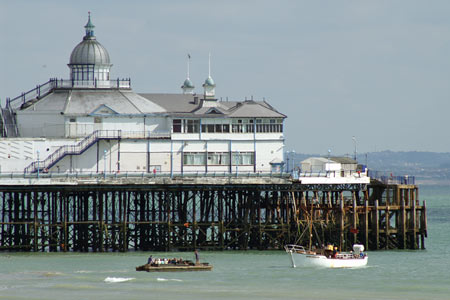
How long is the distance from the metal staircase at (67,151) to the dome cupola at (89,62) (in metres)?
6.93

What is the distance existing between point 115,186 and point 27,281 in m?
19.4

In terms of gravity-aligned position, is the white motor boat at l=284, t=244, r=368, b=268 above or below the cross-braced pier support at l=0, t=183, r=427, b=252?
below

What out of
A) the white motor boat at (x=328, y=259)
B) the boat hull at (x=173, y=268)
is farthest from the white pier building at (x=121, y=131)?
the boat hull at (x=173, y=268)

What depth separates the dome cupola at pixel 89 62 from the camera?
110 meters

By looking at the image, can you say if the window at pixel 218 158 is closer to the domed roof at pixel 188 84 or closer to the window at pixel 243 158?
the window at pixel 243 158

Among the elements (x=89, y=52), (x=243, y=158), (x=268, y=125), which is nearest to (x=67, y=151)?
(x=89, y=52)

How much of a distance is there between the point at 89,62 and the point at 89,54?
0.90 m

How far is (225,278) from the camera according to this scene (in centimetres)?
7931

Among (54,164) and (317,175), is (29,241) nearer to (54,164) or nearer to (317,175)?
(54,164)

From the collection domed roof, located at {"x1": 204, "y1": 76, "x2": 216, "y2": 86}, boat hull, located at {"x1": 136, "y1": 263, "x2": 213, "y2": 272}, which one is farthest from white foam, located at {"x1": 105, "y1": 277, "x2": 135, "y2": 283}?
domed roof, located at {"x1": 204, "y1": 76, "x2": 216, "y2": 86}

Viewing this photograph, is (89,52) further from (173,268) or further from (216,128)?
(173,268)

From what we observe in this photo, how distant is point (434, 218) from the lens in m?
154

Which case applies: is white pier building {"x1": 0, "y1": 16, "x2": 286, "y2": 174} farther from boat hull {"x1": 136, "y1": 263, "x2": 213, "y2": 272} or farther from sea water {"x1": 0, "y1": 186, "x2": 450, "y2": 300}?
boat hull {"x1": 136, "y1": 263, "x2": 213, "y2": 272}

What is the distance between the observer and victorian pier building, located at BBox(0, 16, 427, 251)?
9650 cm
